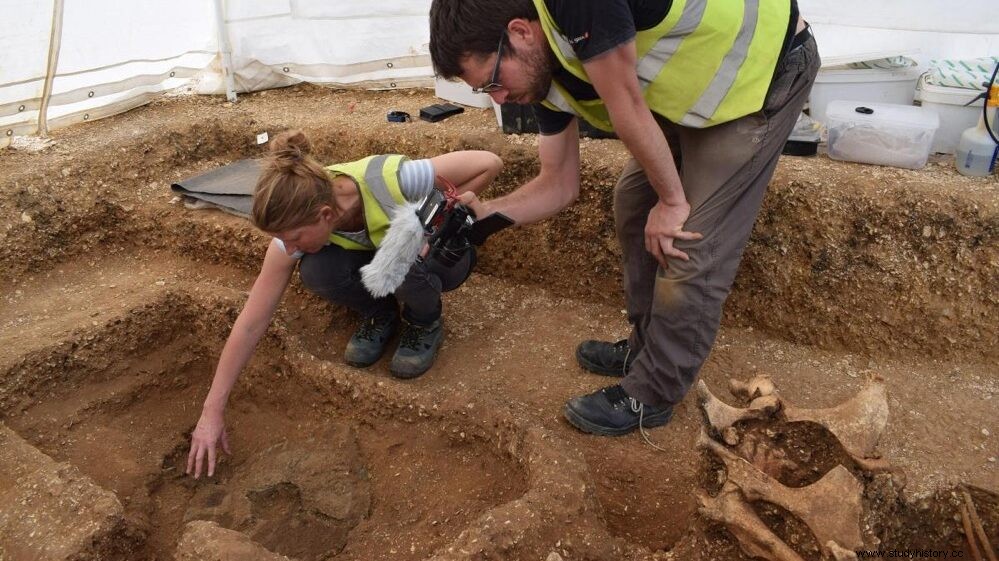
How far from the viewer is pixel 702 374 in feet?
9.57

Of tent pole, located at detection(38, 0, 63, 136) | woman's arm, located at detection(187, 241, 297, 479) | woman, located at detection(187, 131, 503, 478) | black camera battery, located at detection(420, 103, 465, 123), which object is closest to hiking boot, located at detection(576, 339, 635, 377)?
woman, located at detection(187, 131, 503, 478)

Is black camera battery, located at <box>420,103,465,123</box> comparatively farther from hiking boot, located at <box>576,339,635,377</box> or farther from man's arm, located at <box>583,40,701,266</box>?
man's arm, located at <box>583,40,701,266</box>

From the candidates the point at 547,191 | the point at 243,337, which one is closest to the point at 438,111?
the point at 547,191

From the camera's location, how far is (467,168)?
2812mm

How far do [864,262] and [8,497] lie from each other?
3221mm

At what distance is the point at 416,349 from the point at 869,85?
259cm

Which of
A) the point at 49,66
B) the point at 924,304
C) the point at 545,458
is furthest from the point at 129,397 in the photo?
the point at 924,304

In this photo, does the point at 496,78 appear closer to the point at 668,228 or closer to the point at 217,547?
the point at 668,228

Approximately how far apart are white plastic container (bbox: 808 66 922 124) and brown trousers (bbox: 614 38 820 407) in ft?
5.35

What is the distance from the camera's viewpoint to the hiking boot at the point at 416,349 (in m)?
2.94

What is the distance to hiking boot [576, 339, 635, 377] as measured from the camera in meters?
2.87

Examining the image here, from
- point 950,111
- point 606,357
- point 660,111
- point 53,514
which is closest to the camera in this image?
point 660,111

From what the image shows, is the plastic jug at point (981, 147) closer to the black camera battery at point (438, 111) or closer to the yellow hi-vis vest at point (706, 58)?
the yellow hi-vis vest at point (706, 58)

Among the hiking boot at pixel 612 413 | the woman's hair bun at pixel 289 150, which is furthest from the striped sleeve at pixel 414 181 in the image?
the hiking boot at pixel 612 413
